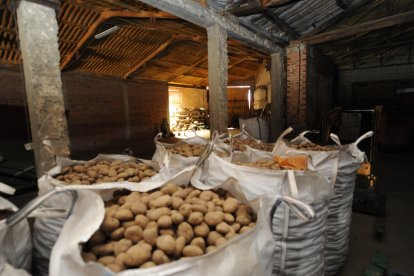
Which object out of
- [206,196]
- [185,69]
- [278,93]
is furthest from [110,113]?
[206,196]

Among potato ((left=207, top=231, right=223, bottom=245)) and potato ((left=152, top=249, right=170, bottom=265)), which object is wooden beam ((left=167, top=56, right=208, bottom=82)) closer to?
potato ((left=207, top=231, right=223, bottom=245))

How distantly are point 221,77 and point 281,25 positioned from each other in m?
2.40

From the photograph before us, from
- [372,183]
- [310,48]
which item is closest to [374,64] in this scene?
[310,48]

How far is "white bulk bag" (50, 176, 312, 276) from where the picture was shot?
699 millimetres

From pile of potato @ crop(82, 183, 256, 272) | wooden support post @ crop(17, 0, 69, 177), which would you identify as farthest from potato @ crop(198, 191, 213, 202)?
wooden support post @ crop(17, 0, 69, 177)

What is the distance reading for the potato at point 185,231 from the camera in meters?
0.97

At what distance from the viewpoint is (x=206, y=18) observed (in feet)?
12.5

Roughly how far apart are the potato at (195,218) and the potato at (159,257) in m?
0.20

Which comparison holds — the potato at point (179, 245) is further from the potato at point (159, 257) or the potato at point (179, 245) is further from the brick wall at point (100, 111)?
the brick wall at point (100, 111)

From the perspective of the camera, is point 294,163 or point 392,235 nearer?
point 294,163

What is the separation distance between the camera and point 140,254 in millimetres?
831

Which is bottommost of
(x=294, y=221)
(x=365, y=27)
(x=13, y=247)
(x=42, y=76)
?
(x=294, y=221)

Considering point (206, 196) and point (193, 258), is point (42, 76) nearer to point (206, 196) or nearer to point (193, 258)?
point (206, 196)

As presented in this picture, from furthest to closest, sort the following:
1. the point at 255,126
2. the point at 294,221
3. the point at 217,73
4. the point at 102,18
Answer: the point at 255,126
the point at 102,18
the point at 217,73
the point at 294,221
